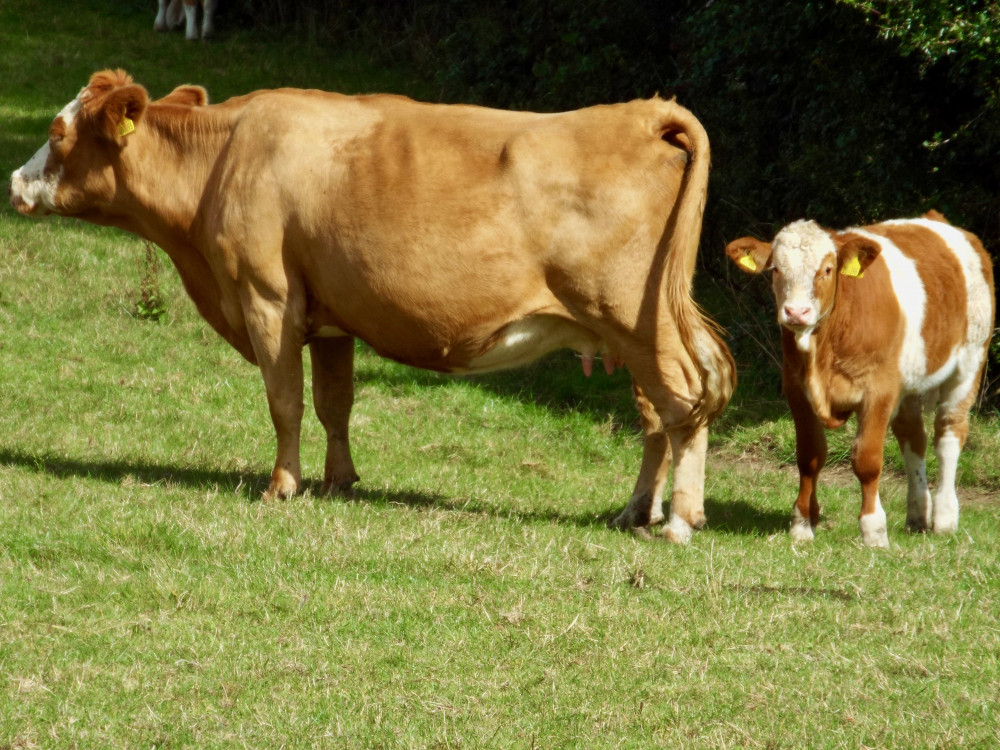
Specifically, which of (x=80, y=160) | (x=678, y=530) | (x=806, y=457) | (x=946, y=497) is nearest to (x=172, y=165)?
(x=80, y=160)

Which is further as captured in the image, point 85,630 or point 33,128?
point 33,128

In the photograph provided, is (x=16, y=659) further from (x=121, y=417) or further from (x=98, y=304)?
(x=98, y=304)

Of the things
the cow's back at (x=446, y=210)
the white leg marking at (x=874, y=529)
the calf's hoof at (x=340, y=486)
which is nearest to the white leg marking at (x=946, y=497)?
the white leg marking at (x=874, y=529)

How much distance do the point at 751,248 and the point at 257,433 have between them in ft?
13.4

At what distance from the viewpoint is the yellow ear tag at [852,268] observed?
7012mm

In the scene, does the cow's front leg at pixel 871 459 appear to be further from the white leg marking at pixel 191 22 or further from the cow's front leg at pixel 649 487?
the white leg marking at pixel 191 22

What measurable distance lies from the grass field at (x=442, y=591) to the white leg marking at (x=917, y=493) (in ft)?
1.28

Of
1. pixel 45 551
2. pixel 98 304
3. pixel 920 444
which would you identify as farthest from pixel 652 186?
pixel 98 304

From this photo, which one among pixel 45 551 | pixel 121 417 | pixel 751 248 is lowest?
pixel 121 417

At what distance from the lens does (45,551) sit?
614 cm

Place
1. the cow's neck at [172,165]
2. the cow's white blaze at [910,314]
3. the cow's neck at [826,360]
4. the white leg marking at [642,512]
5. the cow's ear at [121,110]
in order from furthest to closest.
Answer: the cow's neck at [172,165], the cow's ear at [121,110], the white leg marking at [642,512], the cow's white blaze at [910,314], the cow's neck at [826,360]

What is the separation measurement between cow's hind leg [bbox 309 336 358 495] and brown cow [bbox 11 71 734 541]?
40 cm

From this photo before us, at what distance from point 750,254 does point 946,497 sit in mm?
2050

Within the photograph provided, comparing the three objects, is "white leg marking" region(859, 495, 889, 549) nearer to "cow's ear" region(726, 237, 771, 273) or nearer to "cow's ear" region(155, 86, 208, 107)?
"cow's ear" region(726, 237, 771, 273)
